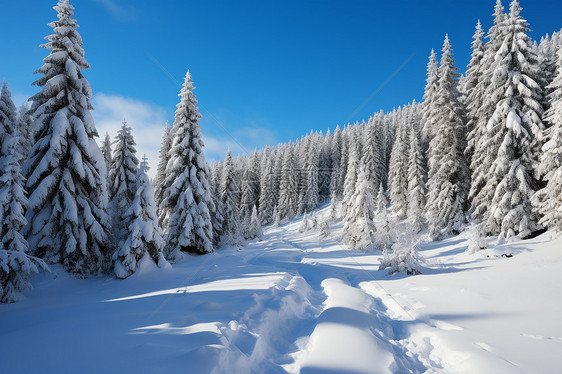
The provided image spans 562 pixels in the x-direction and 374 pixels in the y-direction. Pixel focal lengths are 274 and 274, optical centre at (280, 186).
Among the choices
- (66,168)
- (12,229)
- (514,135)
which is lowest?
(12,229)

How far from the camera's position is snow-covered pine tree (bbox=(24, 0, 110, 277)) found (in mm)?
13750

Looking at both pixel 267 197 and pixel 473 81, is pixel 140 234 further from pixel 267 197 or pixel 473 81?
pixel 267 197

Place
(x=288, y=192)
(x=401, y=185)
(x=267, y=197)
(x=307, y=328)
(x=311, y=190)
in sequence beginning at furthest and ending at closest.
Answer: (x=267, y=197) < (x=288, y=192) < (x=311, y=190) < (x=401, y=185) < (x=307, y=328)

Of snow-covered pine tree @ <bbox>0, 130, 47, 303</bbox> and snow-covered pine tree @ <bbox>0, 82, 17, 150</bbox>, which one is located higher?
snow-covered pine tree @ <bbox>0, 82, 17, 150</bbox>

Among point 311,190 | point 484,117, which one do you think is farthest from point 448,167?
point 311,190

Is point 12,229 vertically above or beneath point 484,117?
beneath

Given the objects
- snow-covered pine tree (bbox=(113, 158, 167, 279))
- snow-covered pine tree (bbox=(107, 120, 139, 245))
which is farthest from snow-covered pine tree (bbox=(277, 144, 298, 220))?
snow-covered pine tree (bbox=(113, 158, 167, 279))

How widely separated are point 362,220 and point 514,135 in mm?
14249

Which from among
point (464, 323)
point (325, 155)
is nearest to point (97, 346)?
point (464, 323)

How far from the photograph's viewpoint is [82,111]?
49.1 ft

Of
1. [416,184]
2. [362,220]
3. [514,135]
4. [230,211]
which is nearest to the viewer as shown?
[514,135]

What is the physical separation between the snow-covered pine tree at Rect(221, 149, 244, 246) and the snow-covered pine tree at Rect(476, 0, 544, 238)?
21.7 metres

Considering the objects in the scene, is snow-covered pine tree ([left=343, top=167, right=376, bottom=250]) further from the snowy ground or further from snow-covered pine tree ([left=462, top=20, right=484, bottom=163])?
the snowy ground

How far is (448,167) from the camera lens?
25.0 meters
